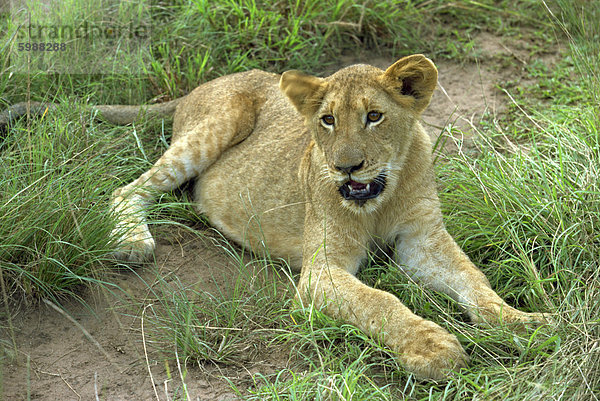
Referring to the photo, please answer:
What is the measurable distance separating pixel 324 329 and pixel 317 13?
3.79 m

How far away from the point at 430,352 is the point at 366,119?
4.28 ft

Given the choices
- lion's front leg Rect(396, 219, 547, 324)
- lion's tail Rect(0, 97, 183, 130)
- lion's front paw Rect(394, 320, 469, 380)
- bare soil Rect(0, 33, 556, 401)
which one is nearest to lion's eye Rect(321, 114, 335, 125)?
lion's front leg Rect(396, 219, 547, 324)

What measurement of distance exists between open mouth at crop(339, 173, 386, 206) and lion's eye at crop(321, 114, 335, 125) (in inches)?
14.0

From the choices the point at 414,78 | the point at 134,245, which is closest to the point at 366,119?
the point at 414,78

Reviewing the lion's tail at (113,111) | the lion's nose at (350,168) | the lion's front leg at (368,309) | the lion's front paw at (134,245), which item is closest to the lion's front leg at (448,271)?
the lion's front leg at (368,309)

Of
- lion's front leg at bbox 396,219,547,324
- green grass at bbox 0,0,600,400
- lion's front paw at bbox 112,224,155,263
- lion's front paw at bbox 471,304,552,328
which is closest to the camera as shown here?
green grass at bbox 0,0,600,400

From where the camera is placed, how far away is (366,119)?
13.4 ft

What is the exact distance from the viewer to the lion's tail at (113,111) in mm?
5523

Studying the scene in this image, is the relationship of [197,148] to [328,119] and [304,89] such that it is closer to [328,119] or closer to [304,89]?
[304,89]

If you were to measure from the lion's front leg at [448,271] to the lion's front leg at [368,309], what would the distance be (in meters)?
0.30

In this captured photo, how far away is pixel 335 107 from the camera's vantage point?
4.09 metres

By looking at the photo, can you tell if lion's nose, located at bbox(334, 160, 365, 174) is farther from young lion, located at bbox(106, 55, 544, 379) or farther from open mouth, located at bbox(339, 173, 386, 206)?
open mouth, located at bbox(339, 173, 386, 206)

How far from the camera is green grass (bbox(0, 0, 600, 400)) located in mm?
3533

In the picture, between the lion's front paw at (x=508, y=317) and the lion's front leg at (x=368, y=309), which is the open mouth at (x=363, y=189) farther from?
the lion's front paw at (x=508, y=317)
